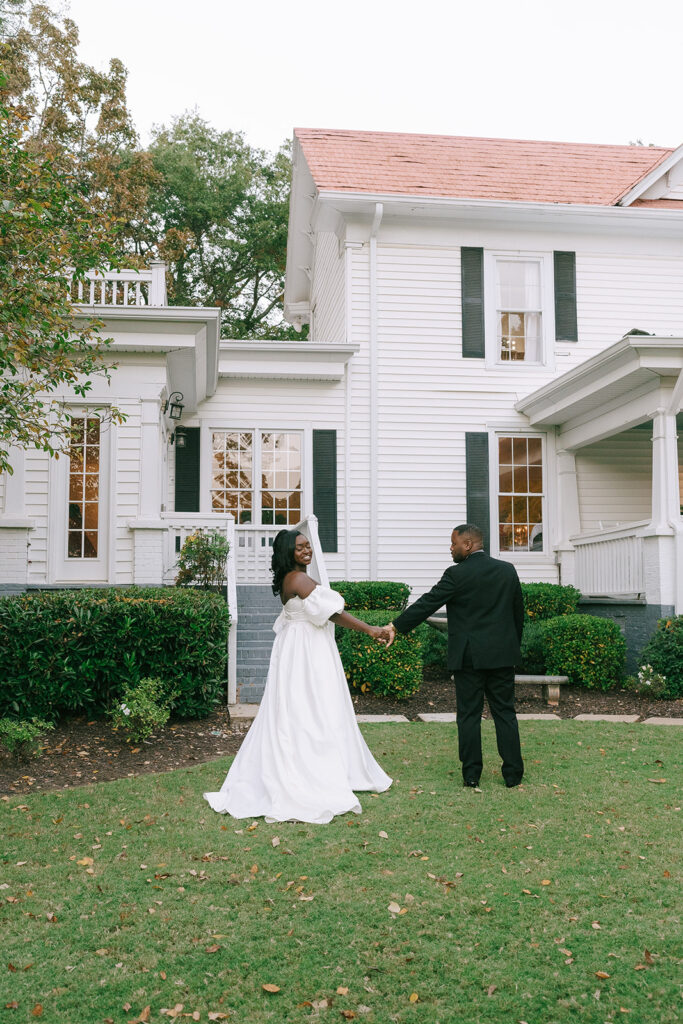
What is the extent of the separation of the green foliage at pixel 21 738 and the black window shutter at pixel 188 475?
6.91 m

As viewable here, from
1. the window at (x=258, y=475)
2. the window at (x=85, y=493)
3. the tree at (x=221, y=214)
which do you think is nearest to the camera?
the window at (x=85, y=493)

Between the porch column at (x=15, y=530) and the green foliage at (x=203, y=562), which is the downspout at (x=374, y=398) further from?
the porch column at (x=15, y=530)

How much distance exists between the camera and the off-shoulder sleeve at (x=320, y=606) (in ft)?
19.7

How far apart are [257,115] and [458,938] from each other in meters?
32.8

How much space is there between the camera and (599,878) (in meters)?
4.44

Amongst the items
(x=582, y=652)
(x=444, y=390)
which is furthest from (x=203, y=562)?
(x=444, y=390)

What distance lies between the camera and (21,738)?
6.86 meters

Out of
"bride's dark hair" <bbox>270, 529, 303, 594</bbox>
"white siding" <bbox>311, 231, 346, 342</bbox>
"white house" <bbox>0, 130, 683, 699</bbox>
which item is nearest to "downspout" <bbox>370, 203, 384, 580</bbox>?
"white house" <bbox>0, 130, 683, 699</bbox>

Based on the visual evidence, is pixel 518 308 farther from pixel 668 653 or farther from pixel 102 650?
pixel 102 650

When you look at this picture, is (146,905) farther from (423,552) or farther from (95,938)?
(423,552)

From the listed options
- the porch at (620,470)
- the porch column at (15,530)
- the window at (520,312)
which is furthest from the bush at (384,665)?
the window at (520,312)

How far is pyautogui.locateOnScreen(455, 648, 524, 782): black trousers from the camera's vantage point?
6.20 meters

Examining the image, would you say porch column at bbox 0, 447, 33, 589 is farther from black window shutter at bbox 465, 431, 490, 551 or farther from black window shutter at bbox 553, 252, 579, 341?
black window shutter at bbox 553, 252, 579, 341

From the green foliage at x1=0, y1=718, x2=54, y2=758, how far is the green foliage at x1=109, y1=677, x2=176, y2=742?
0.64 meters
